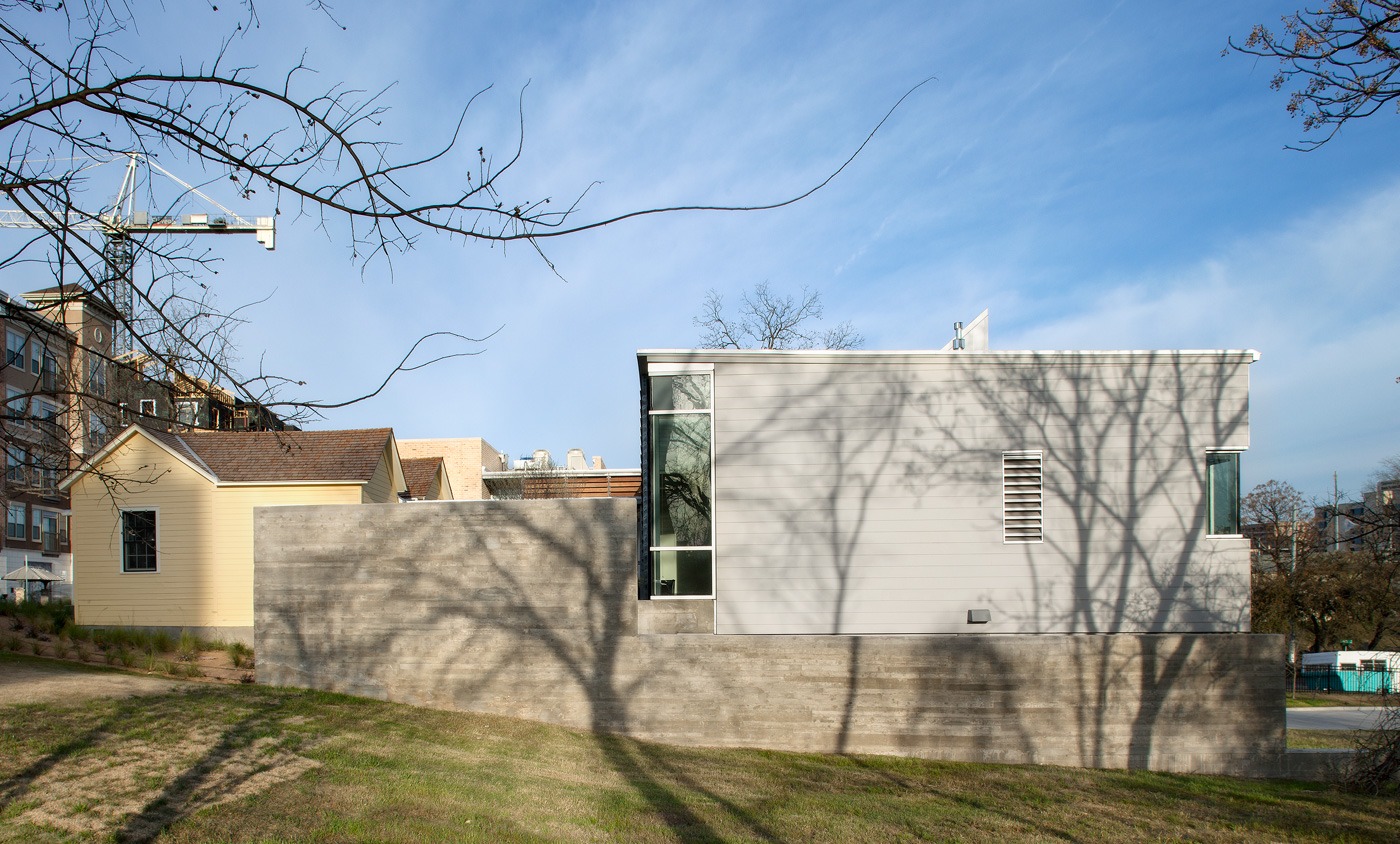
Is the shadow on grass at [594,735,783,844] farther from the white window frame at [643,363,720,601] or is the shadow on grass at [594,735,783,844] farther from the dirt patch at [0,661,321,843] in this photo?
the dirt patch at [0,661,321,843]

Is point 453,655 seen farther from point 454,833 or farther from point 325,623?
point 454,833

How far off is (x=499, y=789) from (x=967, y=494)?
25.9 feet

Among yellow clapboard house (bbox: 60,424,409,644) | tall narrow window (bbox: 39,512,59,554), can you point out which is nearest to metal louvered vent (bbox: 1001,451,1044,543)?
yellow clapboard house (bbox: 60,424,409,644)

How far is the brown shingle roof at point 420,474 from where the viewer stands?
23.2 meters

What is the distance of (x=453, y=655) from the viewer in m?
12.5

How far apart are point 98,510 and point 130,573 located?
1.56 m

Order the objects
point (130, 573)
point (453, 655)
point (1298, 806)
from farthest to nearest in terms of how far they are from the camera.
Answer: point (130, 573)
point (453, 655)
point (1298, 806)

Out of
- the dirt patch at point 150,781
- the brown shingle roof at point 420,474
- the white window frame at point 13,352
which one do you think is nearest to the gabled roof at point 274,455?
the brown shingle roof at point 420,474

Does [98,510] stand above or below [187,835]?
above

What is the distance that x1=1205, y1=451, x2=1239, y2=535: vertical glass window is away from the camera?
1266 cm

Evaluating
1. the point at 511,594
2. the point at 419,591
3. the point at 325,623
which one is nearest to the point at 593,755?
the point at 511,594

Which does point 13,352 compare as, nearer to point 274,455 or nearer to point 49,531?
point 274,455

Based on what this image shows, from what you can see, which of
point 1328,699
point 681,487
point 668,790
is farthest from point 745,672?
point 1328,699

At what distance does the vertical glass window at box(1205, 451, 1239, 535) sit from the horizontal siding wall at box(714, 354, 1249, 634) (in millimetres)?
158
